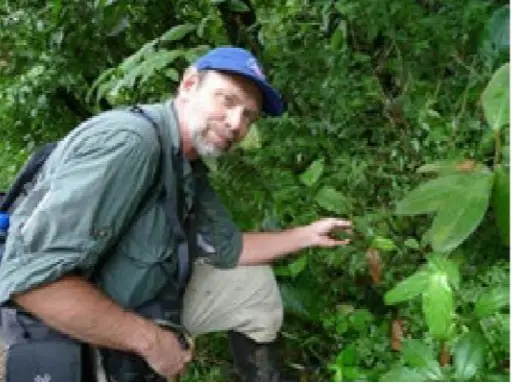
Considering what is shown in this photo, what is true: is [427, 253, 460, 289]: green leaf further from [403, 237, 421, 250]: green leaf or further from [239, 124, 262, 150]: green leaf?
[239, 124, 262, 150]: green leaf

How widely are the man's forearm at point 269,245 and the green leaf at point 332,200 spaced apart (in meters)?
0.12

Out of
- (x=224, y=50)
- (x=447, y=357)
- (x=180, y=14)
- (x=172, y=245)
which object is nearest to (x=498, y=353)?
(x=447, y=357)

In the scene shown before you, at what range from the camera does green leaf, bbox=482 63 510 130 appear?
52.9 inches

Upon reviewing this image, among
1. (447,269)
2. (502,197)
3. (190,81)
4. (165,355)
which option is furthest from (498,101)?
(165,355)

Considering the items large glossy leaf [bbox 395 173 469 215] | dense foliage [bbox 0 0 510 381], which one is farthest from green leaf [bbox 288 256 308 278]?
large glossy leaf [bbox 395 173 469 215]

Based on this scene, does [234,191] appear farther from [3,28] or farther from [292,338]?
[3,28]

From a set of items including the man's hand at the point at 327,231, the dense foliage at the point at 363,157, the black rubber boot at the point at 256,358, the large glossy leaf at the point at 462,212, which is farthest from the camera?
the black rubber boot at the point at 256,358

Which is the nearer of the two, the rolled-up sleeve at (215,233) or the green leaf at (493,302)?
the green leaf at (493,302)

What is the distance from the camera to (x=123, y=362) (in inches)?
82.0

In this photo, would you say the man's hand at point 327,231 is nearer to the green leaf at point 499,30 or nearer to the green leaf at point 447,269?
the green leaf at point 499,30

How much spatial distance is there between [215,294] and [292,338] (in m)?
0.32

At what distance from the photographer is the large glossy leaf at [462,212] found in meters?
1.27

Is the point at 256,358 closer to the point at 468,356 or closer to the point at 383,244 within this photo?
the point at 383,244

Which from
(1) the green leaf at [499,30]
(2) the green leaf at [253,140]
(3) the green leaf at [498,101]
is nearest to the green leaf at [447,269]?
(3) the green leaf at [498,101]
